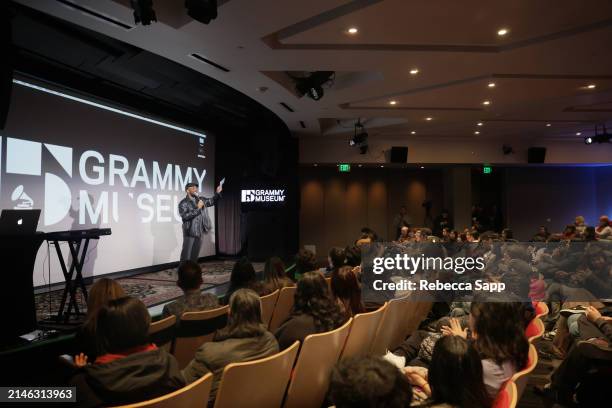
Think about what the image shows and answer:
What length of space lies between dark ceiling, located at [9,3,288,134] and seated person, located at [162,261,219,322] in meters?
3.53

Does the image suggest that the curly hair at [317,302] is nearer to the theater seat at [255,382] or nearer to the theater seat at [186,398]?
the theater seat at [255,382]

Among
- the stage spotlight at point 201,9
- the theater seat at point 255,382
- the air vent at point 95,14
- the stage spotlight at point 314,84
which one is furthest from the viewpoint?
the stage spotlight at point 314,84

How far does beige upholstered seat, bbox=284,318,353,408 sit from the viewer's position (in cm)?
210

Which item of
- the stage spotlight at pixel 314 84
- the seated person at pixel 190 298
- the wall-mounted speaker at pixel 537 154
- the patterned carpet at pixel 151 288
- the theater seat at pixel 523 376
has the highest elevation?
the stage spotlight at pixel 314 84

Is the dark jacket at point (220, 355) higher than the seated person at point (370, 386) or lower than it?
lower

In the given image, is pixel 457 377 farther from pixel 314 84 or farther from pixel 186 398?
pixel 314 84

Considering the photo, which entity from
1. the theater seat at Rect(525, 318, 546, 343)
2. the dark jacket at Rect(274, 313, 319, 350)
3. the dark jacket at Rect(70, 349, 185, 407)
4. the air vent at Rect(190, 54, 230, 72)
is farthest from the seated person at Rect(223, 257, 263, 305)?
the air vent at Rect(190, 54, 230, 72)

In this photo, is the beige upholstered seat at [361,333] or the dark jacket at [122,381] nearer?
the dark jacket at [122,381]

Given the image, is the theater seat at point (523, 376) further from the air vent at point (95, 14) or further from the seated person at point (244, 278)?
the air vent at point (95, 14)

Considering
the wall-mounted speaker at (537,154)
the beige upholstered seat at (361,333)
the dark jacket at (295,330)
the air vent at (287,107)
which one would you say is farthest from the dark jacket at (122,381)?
Answer: the wall-mounted speaker at (537,154)

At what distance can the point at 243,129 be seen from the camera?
34.4 ft

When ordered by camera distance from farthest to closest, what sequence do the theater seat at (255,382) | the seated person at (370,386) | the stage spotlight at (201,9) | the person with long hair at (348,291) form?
the stage spotlight at (201,9), the person with long hair at (348,291), the theater seat at (255,382), the seated person at (370,386)

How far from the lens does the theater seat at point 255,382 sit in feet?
5.46

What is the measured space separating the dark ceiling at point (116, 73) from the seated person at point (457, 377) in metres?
5.20
